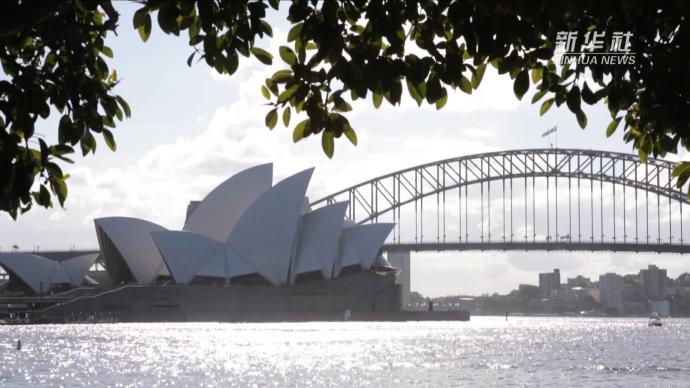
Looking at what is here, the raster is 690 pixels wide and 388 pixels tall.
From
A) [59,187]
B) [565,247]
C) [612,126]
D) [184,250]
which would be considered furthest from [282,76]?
[565,247]

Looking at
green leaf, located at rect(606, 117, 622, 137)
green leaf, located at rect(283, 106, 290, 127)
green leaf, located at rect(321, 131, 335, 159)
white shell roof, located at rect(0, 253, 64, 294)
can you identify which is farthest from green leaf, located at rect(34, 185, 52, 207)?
white shell roof, located at rect(0, 253, 64, 294)

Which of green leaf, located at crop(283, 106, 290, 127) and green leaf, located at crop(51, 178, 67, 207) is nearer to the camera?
green leaf, located at crop(283, 106, 290, 127)

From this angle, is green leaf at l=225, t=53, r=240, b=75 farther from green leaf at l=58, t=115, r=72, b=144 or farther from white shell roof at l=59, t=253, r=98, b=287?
white shell roof at l=59, t=253, r=98, b=287

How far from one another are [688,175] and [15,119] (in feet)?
18.2

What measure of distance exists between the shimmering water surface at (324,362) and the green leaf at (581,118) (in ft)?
107

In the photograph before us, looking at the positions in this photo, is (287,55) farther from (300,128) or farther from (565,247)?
(565,247)

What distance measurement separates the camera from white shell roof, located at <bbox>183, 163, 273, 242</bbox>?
10531cm

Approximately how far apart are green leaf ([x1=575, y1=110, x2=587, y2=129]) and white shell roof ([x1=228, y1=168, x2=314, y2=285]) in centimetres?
9131

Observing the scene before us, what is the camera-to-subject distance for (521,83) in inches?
358

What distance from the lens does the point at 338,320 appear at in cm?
11750

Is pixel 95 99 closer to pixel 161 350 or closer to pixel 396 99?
pixel 396 99

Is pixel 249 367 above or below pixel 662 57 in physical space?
below

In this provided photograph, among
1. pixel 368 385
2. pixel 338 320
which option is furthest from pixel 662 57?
pixel 338 320

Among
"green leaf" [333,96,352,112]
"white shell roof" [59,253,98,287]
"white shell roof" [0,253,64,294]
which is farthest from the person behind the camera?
"white shell roof" [59,253,98,287]
